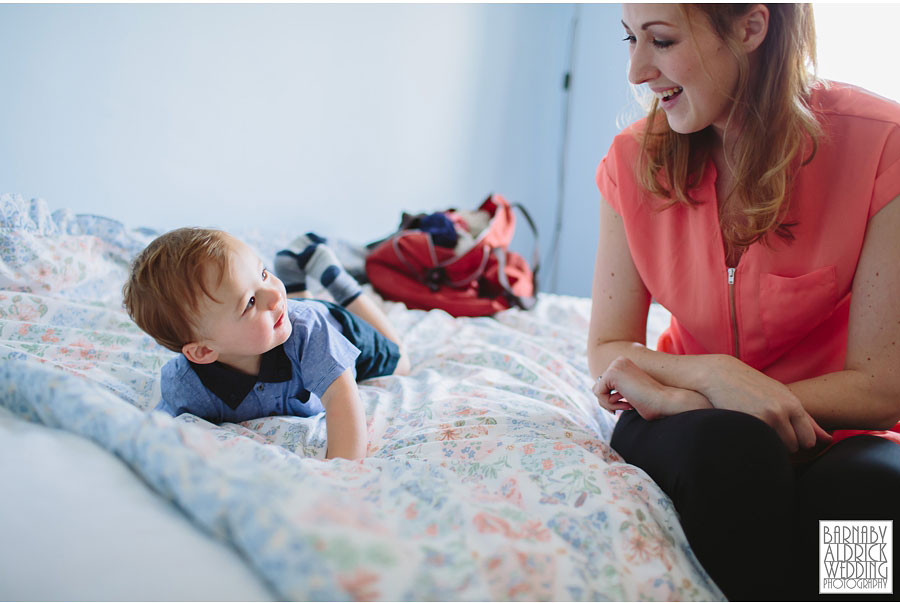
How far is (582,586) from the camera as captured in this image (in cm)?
59

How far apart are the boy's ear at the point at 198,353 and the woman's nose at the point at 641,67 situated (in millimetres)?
724

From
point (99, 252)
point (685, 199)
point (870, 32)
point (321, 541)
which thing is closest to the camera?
point (321, 541)

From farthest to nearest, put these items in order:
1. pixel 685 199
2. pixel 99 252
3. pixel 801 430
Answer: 1. pixel 99 252
2. pixel 685 199
3. pixel 801 430

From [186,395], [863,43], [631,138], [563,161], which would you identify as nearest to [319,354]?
[186,395]

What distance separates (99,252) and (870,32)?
2.05 metres

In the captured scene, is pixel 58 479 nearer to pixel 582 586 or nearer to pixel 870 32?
pixel 582 586

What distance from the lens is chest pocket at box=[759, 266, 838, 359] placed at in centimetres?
88

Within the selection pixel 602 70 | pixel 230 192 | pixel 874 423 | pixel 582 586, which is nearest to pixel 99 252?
pixel 230 192

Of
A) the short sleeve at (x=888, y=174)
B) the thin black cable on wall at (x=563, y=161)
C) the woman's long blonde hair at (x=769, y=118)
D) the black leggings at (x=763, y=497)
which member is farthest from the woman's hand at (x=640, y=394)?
the thin black cable on wall at (x=563, y=161)

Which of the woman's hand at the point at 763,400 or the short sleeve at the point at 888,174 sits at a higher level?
the short sleeve at the point at 888,174

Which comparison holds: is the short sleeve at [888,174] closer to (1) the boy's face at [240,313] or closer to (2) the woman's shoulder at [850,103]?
(2) the woman's shoulder at [850,103]

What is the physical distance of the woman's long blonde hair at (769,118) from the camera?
0.85m

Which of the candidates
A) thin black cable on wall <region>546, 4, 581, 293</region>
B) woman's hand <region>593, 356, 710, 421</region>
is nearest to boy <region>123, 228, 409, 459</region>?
woman's hand <region>593, 356, 710, 421</region>

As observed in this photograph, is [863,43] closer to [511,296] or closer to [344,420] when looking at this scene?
[511,296]
